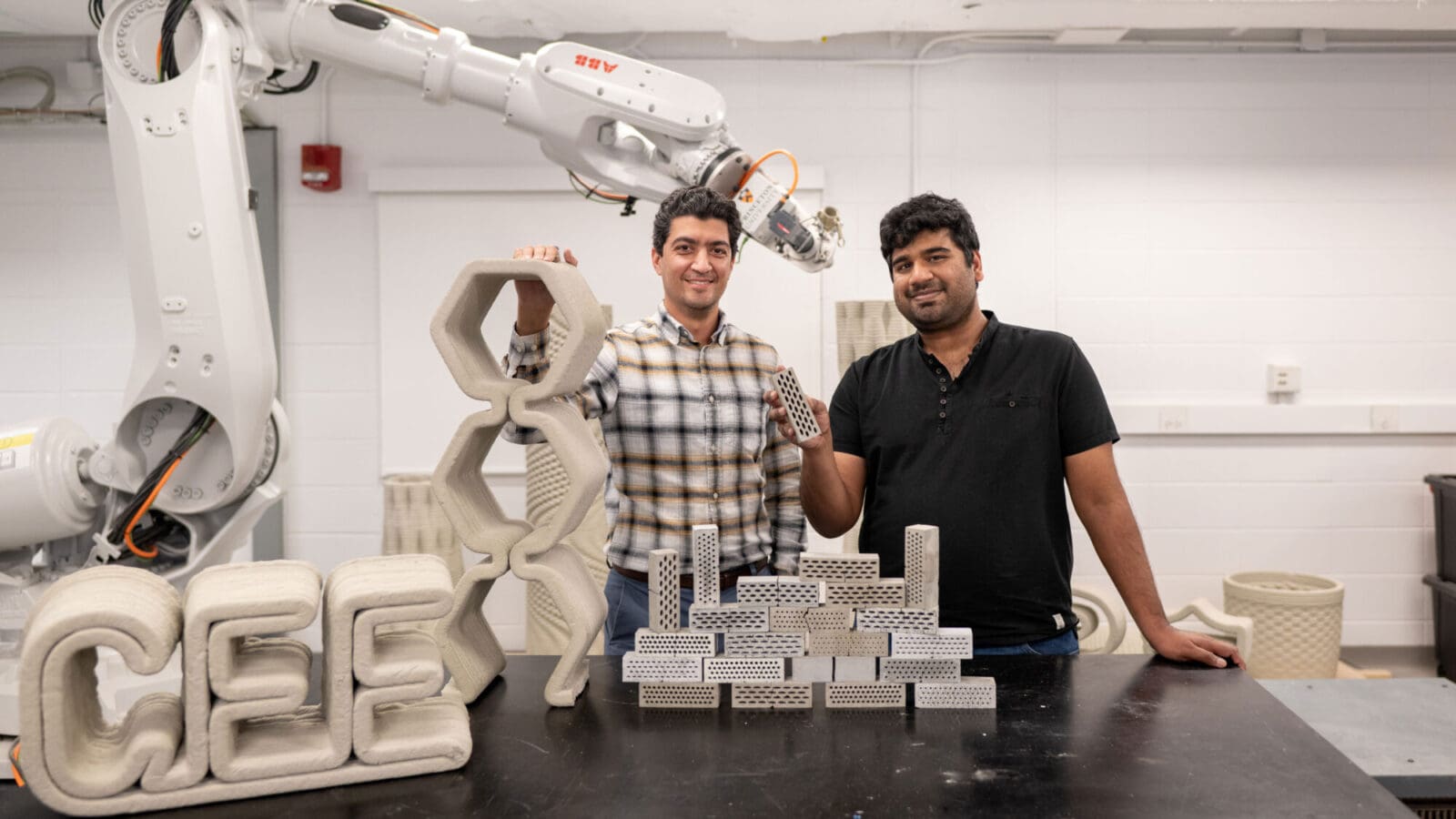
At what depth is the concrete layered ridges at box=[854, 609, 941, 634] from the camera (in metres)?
1.55

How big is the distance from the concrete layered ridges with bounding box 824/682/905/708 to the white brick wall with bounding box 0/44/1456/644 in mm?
2850

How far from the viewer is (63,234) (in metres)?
4.20

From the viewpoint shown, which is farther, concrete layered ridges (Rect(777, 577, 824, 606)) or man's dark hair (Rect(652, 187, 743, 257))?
man's dark hair (Rect(652, 187, 743, 257))

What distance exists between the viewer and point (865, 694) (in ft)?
5.10

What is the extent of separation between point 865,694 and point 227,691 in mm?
859

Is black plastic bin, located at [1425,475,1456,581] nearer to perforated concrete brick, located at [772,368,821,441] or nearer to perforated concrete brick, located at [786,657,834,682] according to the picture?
perforated concrete brick, located at [772,368,821,441]

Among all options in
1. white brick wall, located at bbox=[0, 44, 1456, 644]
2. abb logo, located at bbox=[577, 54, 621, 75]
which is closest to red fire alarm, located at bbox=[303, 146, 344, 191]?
white brick wall, located at bbox=[0, 44, 1456, 644]

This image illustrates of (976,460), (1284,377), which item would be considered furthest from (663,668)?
(1284,377)

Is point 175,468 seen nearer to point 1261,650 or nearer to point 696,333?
point 696,333

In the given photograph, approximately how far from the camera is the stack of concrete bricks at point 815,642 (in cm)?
154

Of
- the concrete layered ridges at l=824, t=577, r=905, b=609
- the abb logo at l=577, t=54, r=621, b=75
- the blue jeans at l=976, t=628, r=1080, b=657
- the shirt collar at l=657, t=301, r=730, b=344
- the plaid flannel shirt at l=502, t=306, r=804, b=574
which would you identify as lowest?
the blue jeans at l=976, t=628, r=1080, b=657

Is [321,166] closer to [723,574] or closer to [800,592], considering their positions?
[723,574]

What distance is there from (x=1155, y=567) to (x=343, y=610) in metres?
3.70

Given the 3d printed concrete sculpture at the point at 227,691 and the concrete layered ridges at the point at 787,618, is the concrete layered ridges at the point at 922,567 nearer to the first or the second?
the concrete layered ridges at the point at 787,618
